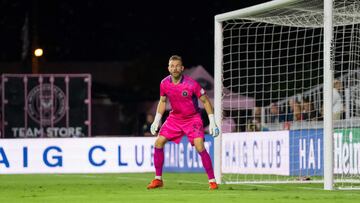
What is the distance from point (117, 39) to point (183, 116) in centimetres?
3614

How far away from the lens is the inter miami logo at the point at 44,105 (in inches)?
1200

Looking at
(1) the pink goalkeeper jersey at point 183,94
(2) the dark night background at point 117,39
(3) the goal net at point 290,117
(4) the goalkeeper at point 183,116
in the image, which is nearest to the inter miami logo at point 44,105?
(3) the goal net at point 290,117

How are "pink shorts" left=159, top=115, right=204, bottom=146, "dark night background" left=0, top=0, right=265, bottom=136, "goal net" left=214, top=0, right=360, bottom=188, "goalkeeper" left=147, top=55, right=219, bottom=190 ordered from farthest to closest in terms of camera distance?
"dark night background" left=0, top=0, right=265, bottom=136
"goal net" left=214, top=0, right=360, bottom=188
"pink shorts" left=159, top=115, right=204, bottom=146
"goalkeeper" left=147, top=55, right=219, bottom=190

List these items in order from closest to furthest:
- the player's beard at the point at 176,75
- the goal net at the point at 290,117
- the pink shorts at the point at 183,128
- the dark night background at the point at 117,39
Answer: the player's beard at the point at 176,75 → the pink shorts at the point at 183,128 → the goal net at the point at 290,117 → the dark night background at the point at 117,39

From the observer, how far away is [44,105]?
3067 centimetres

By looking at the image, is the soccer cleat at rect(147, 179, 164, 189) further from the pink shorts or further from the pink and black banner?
the pink and black banner

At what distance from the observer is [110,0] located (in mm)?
49938

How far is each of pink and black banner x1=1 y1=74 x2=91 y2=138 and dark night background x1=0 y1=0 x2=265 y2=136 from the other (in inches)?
501

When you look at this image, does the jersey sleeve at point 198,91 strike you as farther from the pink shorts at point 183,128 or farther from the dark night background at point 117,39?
the dark night background at point 117,39

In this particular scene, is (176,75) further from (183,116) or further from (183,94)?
(183,116)

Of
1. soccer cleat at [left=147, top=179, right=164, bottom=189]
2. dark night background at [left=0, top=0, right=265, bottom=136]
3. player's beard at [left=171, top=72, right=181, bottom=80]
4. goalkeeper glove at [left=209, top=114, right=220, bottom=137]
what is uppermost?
dark night background at [left=0, top=0, right=265, bottom=136]

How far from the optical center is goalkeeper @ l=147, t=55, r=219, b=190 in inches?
650

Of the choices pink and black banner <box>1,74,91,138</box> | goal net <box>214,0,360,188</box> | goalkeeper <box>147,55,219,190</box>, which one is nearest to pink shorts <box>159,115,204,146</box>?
goalkeeper <box>147,55,219,190</box>

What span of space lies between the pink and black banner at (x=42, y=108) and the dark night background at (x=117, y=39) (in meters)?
12.7
